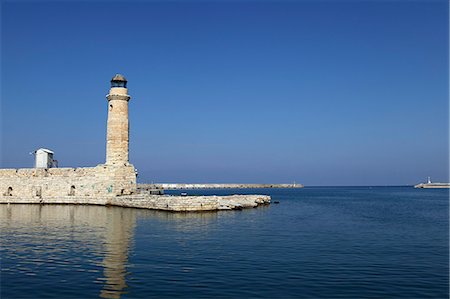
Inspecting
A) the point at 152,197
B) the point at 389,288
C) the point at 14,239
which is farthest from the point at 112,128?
the point at 389,288

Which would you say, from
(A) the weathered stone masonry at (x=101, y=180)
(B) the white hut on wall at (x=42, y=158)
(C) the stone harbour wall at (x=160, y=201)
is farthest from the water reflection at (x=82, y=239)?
(B) the white hut on wall at (x=42, y=158)

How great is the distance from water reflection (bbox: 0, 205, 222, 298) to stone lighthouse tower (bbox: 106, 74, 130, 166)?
6649 millimetres

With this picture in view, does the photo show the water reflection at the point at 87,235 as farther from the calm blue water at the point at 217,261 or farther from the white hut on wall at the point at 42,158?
the white hut on wall at the point at 42,158

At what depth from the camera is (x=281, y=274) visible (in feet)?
31.3

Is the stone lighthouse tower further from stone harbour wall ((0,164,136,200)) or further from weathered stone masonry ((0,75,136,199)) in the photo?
stone harbour wall ((0,164,136,200))

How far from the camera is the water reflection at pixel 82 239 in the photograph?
9.59 metres

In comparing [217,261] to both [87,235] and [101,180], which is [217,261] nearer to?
[87,235]

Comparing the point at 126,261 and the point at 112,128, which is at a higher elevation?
the point at 112,128

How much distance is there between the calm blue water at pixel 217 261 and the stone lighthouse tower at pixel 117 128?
37.0ft

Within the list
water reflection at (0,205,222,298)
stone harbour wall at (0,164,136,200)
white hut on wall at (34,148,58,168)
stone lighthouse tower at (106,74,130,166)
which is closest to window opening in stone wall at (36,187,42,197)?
stone harbour wall at (0,164,136,200)

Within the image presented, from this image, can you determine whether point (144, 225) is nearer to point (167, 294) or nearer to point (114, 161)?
point (167, 294)

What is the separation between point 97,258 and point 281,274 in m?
4.91

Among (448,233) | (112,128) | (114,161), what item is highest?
(112,128)

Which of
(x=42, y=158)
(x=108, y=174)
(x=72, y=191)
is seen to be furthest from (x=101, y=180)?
(x=42, y=158)
